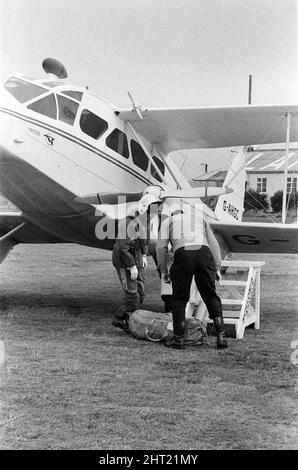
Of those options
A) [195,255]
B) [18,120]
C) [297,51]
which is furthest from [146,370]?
[18,120]

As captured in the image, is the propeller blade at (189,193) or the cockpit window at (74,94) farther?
the cockpit window at (74,94)

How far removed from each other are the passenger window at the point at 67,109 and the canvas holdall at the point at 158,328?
2.79 metres

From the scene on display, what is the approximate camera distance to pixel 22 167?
8414 mm

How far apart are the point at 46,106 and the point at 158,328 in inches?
130

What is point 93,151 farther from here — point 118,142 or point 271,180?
point 271,180

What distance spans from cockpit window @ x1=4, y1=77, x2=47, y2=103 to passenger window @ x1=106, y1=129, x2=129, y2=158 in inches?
51.3

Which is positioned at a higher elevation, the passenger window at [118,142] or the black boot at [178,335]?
the passenger window at [118,142]

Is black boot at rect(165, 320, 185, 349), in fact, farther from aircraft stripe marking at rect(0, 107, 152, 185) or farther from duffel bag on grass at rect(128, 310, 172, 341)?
aircraft stripe marking at rect(0, 107, 152, 185)

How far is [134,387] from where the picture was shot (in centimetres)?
540

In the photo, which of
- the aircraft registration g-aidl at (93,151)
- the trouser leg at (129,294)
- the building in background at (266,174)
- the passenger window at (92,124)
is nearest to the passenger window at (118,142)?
the aircraft registration g-aidl at (93,151)

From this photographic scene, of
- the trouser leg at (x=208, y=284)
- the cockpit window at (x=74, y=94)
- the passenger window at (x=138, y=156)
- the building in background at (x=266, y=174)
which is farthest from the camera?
the building in background at (x=266, y=174)

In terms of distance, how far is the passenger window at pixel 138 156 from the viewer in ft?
33.1

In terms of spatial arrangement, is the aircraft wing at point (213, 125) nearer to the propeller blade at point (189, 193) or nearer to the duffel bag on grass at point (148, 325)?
the propeller blade at point (189, 193)

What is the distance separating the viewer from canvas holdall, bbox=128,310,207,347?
7352 millimetres
